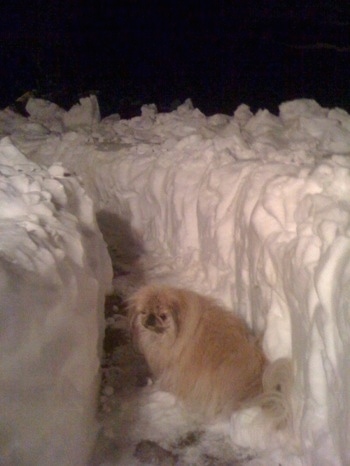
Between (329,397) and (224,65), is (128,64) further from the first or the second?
(329,397)

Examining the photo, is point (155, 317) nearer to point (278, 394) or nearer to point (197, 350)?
point (197, 350)

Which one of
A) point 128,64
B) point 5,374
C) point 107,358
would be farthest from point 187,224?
point 128,64

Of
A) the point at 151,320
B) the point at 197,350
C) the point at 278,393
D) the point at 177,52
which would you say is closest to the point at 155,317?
the point at 151,320

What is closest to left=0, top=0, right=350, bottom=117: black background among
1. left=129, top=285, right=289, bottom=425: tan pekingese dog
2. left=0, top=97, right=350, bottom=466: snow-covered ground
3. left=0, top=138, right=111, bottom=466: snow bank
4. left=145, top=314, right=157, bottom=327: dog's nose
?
left=0, top=97, right=350, bottom=466: snow-covered ground

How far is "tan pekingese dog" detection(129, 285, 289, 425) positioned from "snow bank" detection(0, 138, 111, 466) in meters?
0.32

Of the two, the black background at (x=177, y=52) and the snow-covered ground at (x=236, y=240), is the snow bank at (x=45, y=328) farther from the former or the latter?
the black background at (x=177, y=52)

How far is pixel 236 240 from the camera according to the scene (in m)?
3.58

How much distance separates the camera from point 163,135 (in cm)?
595

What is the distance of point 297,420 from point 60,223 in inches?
61.3

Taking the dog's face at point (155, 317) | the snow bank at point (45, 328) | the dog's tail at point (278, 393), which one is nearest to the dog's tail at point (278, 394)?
the dog's tail at point (278, 393)

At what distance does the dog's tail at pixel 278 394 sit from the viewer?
2.37 metres

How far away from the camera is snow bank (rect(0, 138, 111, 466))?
5.37 feet

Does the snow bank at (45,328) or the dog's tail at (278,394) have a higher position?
the snow bank at (45,328)

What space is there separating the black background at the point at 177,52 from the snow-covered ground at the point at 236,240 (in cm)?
134
